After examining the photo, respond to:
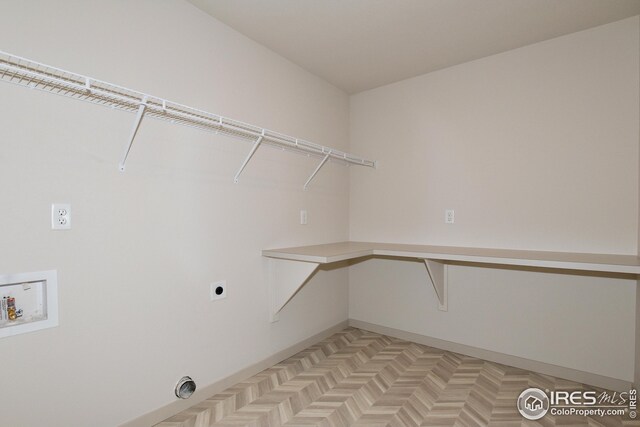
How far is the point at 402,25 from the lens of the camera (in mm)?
2113

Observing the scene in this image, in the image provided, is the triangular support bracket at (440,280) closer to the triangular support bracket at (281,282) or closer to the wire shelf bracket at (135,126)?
the triangular support bracket at (281,282)

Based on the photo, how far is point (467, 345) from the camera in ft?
8.60

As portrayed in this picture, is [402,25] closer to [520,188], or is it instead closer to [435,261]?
[520,188]

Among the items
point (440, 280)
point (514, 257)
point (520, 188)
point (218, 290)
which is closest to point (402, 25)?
point (520, 188)

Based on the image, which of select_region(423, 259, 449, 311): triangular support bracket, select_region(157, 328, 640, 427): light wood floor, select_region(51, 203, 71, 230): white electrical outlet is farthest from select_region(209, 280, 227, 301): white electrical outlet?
select_region(423, 259, 449, 311): triangular support bracket

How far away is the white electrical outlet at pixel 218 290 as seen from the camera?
2034 mm

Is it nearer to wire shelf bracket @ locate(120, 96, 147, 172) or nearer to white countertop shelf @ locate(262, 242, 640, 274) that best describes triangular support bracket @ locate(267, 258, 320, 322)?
white countertop shelf @ locate(262, 242, 640, 274)

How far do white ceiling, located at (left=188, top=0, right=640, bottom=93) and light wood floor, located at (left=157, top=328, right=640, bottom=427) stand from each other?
2.27 m

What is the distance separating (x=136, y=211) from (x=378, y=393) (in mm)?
1734

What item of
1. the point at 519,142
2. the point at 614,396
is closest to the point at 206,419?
the point at 614,396

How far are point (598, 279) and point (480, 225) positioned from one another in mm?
768

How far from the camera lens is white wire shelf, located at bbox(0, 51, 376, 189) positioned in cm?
113

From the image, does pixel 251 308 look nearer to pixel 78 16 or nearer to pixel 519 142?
pixel 78 16

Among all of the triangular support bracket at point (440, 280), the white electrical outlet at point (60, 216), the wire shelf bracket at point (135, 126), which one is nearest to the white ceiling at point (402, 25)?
the wire shelf bracket at point (135, 126)
